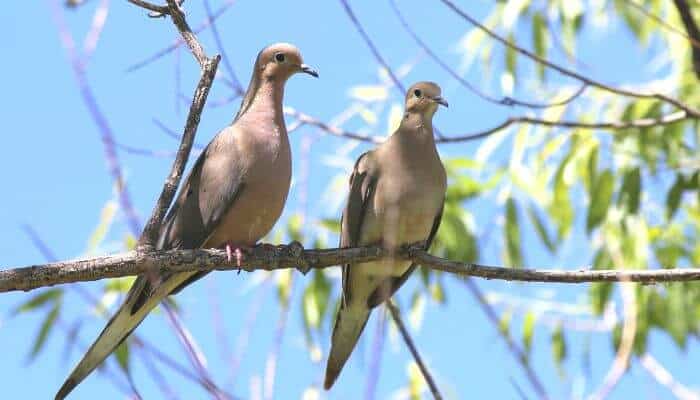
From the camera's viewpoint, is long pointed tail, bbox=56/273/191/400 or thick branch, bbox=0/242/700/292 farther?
long pointed tail, bbox=56/273/191/400

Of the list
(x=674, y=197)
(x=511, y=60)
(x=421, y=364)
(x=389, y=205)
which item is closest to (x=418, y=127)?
(x=389, y=205)

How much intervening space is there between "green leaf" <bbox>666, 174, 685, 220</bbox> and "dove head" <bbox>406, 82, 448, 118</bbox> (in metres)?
1.16

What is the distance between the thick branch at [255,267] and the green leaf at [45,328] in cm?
184

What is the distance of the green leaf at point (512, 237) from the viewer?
5.66m

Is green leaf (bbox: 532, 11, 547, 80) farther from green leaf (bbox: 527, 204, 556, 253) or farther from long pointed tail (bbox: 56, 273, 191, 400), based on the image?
long pointed tail (bbox: 56, 273, 191, 400)

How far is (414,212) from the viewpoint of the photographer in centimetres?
462

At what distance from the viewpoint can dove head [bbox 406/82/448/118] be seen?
4.98 metres

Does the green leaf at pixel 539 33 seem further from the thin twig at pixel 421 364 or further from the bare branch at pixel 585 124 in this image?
the thin twig at pixel 421 364

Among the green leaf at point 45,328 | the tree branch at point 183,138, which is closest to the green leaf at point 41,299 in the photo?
the green leaf at point 45,328

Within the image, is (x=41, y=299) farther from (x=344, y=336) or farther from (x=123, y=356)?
(x=344, y=336)

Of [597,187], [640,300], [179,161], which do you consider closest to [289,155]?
[179,161]

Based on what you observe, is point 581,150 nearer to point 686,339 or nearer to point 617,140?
point 617,140

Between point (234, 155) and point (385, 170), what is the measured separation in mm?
811

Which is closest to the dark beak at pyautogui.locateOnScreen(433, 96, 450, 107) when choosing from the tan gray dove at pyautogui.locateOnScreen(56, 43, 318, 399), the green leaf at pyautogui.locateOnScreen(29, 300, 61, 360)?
the tan gray dove at pyautogui.locateOnScreen(56, 43, 318, 399)
